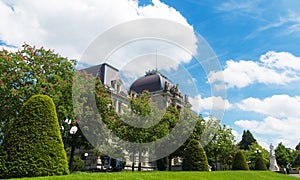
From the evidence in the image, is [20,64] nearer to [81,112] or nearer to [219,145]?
[81,112]

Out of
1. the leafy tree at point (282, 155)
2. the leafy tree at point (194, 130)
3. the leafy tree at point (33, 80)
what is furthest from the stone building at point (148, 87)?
the leafy tree at point (282, 155)

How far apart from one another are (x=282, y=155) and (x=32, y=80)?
260 feet

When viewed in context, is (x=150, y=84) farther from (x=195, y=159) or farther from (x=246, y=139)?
(x=246, y=139)

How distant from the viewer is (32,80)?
20.1 m

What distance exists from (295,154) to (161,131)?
7566 cm

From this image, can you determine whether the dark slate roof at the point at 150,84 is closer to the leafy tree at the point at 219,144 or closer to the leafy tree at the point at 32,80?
the leafy tree at the point at 219,144

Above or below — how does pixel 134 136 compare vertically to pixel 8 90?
below

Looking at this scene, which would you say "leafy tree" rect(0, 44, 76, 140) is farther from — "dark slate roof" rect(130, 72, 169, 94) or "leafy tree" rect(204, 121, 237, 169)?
"dark slate roof" rect(130, 72, 169, 94)

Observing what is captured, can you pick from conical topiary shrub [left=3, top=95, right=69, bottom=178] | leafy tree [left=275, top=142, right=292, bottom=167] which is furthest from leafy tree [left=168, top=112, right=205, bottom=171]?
leafy tree [left=275, top=142, right=292, bottom=167]

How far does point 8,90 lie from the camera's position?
62.8 ft

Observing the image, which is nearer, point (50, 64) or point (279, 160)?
point (50, 64)

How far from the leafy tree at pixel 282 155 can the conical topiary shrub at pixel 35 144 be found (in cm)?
8194

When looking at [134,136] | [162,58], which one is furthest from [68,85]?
[134,136]

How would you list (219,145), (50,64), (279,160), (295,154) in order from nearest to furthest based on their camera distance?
(50,64) → (219,145) → (279,160) → (295,154)
